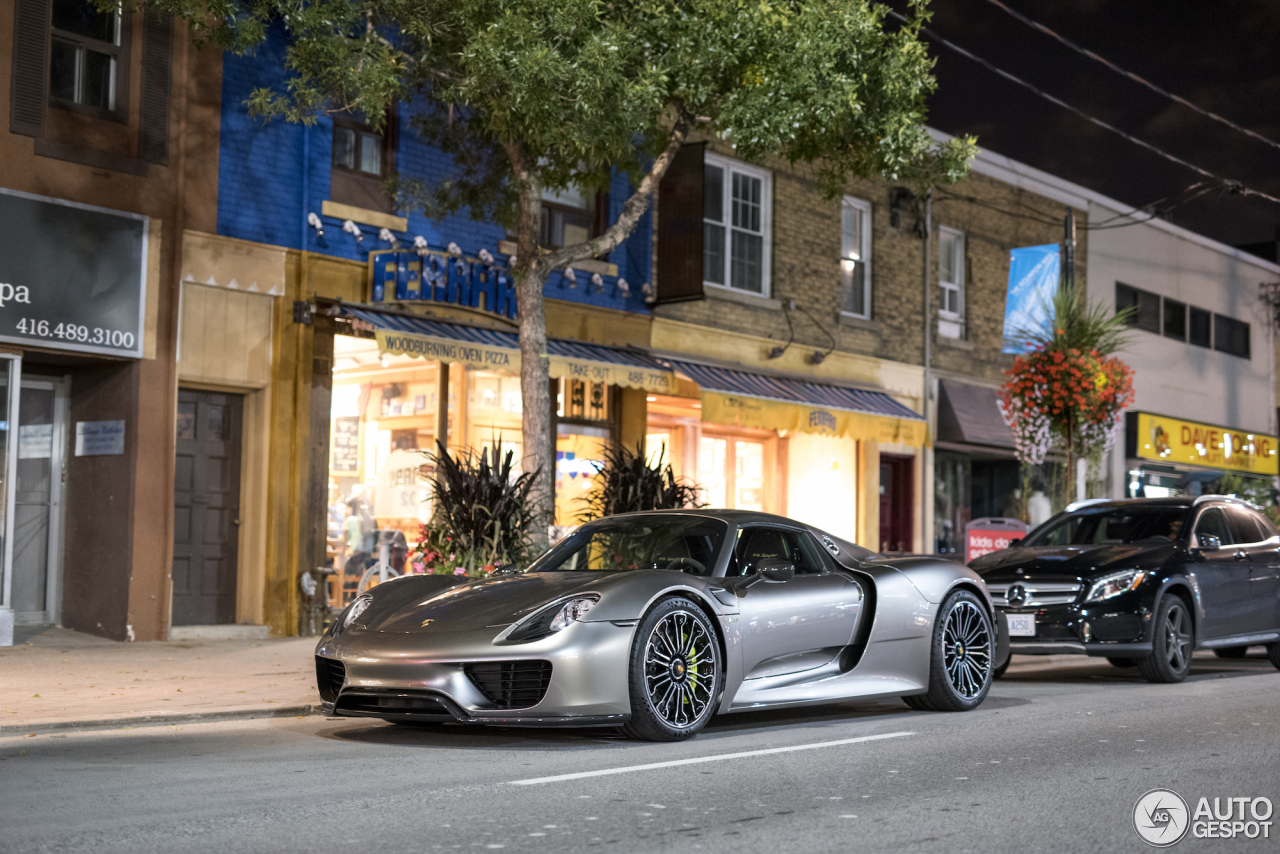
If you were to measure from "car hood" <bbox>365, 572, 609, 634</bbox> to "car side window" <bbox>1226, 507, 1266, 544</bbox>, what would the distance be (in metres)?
7.20

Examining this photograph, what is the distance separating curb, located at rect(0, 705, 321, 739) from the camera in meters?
7.71

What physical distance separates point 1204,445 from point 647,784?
26458 mm

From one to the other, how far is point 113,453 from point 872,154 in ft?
25.9

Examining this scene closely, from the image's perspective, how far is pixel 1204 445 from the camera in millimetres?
29469

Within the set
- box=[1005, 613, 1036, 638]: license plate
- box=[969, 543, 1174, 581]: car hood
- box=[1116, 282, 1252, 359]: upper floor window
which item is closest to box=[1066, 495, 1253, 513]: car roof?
box=[969, 543, 1174, 581]: car hood

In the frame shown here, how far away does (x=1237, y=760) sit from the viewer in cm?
684

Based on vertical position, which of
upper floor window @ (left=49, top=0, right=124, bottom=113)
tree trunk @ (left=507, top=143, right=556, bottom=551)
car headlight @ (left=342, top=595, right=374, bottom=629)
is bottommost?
car headlight @ (left=342, top=595, right=374, bottom=629)

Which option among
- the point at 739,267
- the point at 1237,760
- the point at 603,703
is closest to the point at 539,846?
the point at 603,703

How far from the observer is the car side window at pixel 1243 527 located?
40.4ft

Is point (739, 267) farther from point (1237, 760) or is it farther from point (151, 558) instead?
point (1237, 760)

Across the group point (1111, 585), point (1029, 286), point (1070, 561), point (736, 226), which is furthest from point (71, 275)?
point (1029, 286)

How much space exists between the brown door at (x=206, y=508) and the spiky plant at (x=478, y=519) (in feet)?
11.4

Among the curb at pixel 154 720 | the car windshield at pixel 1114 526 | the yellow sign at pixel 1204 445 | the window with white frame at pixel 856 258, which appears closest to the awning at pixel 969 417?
the window with white frame at pixel 856 258

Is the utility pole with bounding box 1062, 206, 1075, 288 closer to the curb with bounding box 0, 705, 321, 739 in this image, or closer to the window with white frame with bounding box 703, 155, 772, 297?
the window with white frame with bounding box 703, 155, 772, 297
